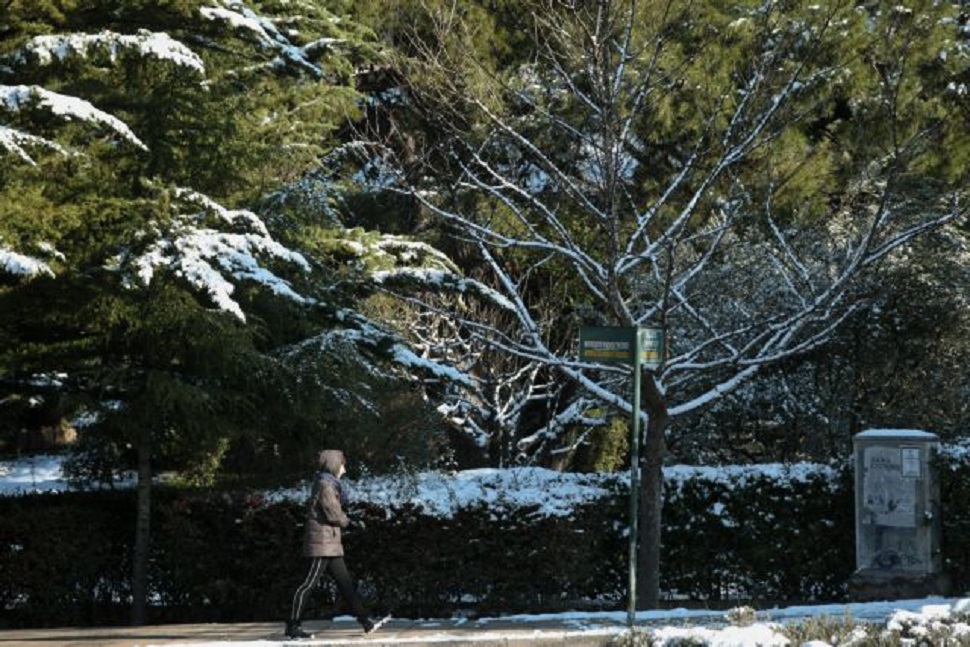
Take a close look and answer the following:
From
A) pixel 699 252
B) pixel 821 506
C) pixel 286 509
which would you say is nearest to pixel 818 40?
pixel 821 506

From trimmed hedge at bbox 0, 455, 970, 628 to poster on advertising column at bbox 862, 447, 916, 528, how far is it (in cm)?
63

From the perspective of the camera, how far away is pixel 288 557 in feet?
42.4

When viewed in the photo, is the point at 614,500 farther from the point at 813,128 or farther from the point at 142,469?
the point at 813,128

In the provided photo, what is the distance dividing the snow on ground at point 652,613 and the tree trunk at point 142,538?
131 centimetres

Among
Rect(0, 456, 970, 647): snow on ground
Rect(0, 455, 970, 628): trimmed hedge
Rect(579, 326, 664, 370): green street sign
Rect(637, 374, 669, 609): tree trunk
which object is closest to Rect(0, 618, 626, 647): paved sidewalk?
Rect(0, 456, 970, 647): snow on ground

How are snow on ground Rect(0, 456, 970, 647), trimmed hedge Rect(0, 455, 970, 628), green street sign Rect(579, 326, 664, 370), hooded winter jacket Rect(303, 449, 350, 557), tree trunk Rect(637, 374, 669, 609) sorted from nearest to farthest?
snow on ground Rect(0, 456, 970, 647) < green street sign Rect(579, 326, 664, 370) < hooded winter jacket Rect(303, 449, 350, 557) < tree trunk Rect(637, 374, 669, 609) < trimmed hedge Rect(0, 455, 970, 628)

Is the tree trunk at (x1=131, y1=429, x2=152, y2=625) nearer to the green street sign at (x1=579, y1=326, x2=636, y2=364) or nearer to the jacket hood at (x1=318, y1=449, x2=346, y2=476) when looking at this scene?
the jacket hood at (x1=318, y1=449, x2=346, y2=476)

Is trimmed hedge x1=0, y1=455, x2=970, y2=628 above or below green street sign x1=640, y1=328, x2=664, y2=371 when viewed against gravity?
below

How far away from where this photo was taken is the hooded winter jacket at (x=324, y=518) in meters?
10.7

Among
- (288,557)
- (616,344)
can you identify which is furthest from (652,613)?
(288,557)

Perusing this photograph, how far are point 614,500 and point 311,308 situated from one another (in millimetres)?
3919

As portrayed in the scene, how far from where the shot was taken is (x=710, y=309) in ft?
58.9

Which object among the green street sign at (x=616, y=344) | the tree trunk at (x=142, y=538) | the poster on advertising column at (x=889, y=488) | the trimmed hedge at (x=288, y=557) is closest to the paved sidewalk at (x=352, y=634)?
the trimmed hedge at (x=288, y=557)

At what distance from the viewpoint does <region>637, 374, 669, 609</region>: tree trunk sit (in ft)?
40.9
